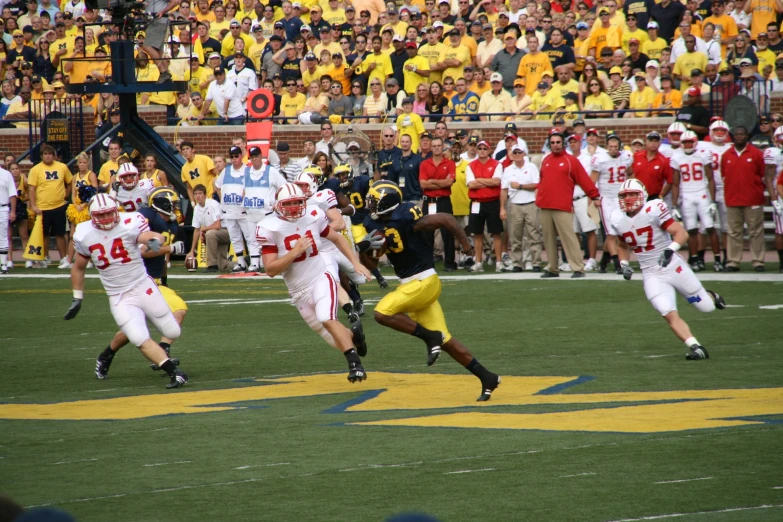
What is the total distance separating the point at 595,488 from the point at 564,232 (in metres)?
11.4

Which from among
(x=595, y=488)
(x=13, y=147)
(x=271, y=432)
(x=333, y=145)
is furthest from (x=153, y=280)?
(x=13, y=147)

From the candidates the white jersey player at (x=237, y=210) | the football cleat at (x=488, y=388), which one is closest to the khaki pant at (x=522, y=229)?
the white jersey player at (x=237, y=210)

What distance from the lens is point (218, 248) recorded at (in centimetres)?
2000

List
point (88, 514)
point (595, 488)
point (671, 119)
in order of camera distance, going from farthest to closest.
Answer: point (671, 119) < point (595, 488) < point (88, 514)

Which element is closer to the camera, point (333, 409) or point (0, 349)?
point (333, 409)

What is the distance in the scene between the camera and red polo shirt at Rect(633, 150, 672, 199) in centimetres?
1686

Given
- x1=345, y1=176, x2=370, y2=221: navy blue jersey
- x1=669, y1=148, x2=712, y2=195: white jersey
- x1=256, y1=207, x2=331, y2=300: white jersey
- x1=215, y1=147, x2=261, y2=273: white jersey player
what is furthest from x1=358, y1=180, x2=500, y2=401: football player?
x1=215, y1=147, x2=261, y2=273: white jersey player

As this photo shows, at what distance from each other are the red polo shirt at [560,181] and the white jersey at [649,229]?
6.12 meters

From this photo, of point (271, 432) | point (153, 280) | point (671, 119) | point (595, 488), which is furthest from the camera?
point (671, 119)

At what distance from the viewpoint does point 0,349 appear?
11.6 meters

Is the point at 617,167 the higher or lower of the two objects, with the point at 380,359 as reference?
higher

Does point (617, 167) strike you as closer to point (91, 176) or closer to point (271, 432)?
point (91, 176)

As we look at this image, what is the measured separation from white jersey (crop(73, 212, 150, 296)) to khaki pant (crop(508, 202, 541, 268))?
9.60m

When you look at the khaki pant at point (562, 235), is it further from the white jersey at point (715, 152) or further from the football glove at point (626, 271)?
the football glove at point (626, 271)
